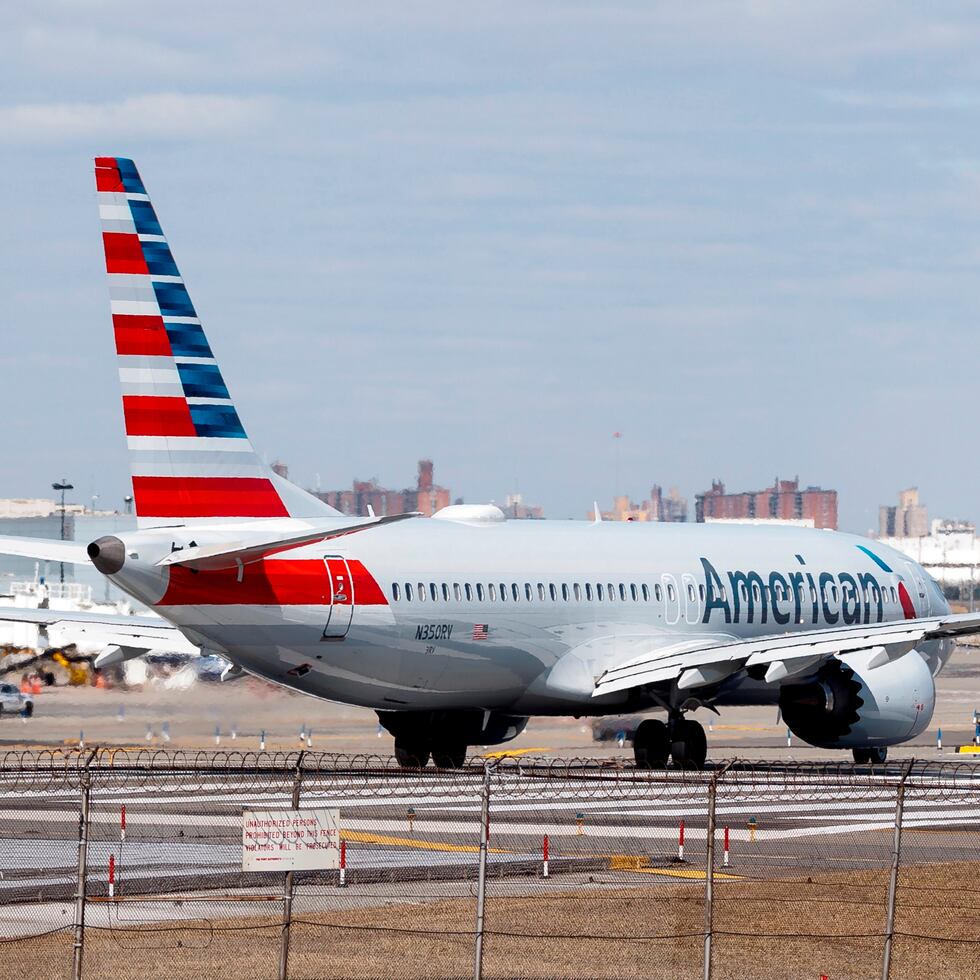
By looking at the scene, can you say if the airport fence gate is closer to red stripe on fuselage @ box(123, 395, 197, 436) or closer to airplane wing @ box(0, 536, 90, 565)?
airplane wing @ box(0, 536, 90, 565)

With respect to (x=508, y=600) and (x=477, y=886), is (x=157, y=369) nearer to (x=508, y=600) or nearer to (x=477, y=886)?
(x=508, y=600)

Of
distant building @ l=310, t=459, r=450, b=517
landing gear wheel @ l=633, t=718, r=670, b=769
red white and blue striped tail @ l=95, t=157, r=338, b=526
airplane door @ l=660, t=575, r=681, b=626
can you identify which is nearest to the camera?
red white and blue striped tail @ l=95, t=157, r=338, b=526

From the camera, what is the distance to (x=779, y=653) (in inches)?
1528

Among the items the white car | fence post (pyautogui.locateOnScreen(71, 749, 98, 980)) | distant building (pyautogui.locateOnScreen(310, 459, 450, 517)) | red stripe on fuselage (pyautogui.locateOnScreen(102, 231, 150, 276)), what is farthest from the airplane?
distant building (pyautogui.locateOnScreen(310, 459, 450, 517))

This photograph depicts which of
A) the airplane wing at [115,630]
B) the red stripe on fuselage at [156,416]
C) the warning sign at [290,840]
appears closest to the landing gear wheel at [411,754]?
the airplane wing at [115,630]

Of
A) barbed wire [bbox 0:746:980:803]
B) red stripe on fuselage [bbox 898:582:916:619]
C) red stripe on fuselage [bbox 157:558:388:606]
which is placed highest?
red stripe on fuselage [bbox 898:582:916:619]

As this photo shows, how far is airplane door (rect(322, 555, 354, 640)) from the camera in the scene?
3569 cm

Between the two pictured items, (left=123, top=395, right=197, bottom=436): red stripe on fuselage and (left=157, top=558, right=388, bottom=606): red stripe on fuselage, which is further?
(left=123, top=395, right=197, bottom=436): red stripe on fuselage

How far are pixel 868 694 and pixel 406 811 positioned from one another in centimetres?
1387

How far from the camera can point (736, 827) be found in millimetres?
31156

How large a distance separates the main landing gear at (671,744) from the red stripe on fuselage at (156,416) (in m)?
12.2

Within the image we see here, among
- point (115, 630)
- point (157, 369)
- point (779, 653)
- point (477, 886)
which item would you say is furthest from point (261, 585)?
point (477, 886)

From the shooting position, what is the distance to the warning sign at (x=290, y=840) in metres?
16.7

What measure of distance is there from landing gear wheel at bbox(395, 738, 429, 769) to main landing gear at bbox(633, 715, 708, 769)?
432 cm
